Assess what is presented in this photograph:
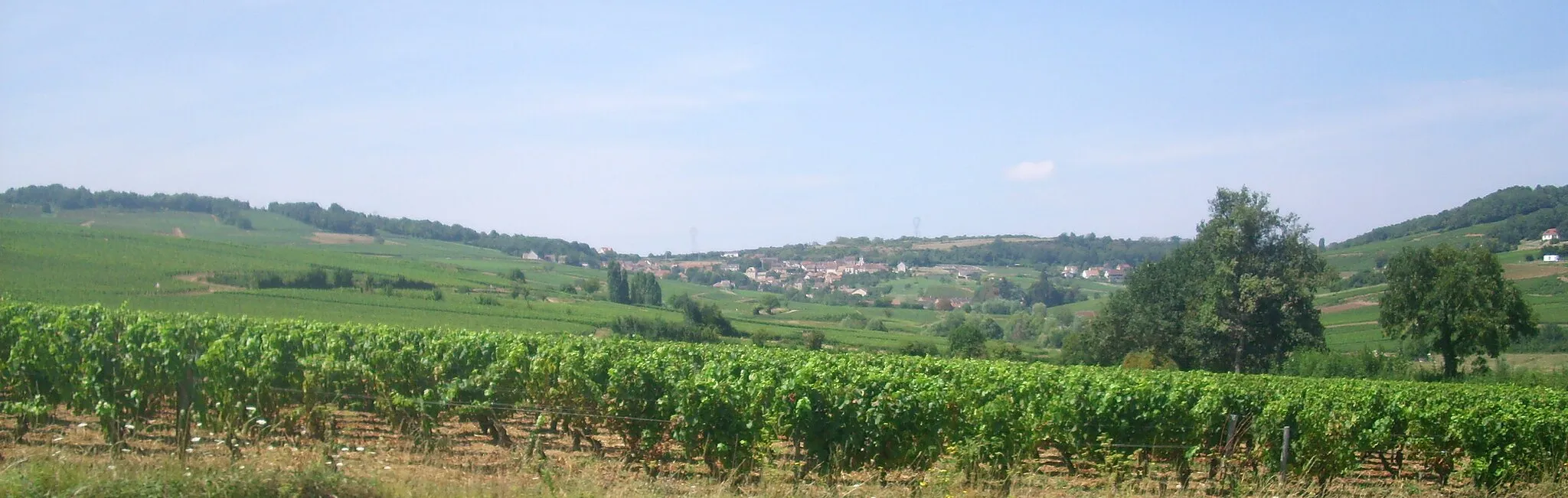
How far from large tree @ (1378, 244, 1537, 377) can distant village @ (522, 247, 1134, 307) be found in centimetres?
5515

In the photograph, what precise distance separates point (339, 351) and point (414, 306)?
38.0 meters

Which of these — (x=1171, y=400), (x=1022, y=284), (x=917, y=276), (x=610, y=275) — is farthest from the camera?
(x=917, y=276)

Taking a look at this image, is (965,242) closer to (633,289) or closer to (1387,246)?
(1387,246)

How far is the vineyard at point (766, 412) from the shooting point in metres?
8.72

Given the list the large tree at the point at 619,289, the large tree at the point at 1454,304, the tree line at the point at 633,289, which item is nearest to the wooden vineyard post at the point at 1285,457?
the large tree at the point at 1454,304

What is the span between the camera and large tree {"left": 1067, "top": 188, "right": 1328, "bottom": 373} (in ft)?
129

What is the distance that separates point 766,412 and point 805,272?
115 m

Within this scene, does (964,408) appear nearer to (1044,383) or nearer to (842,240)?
(1044,383)

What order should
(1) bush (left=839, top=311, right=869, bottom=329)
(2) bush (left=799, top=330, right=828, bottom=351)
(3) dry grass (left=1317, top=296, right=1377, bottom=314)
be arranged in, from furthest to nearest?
(3) dry grass (left=1317, top=296, right=1377, bottom=314) < (1) bush (left=839, top=311, right=869, bottom=329) < (2) bush (left=799, top=330, right=828, bottom=351)

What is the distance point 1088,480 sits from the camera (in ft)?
30.5

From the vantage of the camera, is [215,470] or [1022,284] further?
[1022,284]

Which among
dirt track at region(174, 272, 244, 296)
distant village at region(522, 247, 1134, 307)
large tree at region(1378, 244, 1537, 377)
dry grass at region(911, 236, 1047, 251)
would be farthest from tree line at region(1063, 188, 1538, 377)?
dry grass at region(911, 236, 1047, 251)

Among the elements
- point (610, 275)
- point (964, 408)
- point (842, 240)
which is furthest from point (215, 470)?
point (842, 240)

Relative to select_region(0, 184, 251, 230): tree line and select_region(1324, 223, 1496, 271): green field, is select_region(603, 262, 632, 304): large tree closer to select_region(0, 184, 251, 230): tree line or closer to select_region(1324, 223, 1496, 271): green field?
select_region(0, 184, 251, 230): tree line
